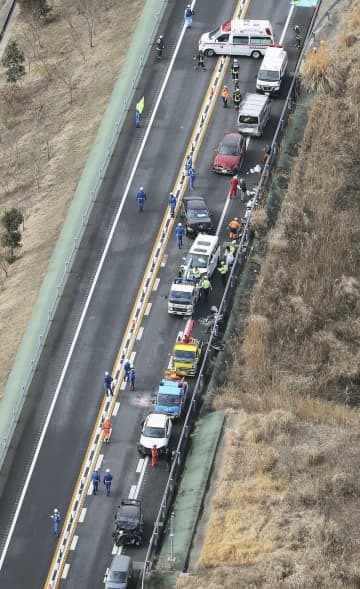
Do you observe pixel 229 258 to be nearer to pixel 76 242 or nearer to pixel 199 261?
pixel 199 261

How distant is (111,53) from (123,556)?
160ft

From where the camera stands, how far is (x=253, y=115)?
9556 cm

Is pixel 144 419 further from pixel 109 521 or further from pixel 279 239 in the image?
pixel 279 239

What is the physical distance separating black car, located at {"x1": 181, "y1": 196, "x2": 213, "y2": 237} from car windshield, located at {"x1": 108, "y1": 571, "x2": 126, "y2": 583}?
81.2 ft

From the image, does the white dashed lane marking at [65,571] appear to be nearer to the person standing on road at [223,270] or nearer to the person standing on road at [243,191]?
the person standing on road at [223,270]

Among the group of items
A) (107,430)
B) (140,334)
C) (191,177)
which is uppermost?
(191,177)

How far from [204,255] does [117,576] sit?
2166 cm

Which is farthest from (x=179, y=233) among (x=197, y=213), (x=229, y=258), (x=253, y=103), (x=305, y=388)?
(x=305, y=388)

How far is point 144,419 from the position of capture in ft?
264

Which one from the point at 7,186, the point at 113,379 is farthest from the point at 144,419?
the point at 7,186

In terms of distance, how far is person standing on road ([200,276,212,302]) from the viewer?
8544 centimetres

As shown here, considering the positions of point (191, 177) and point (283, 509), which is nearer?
point (283, 509)

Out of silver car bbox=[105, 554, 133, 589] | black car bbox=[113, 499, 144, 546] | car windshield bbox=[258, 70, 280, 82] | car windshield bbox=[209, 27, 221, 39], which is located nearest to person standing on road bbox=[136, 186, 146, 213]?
car windshield bbox=[258, 70, 280, 82]

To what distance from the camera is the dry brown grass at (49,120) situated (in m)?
96.2
